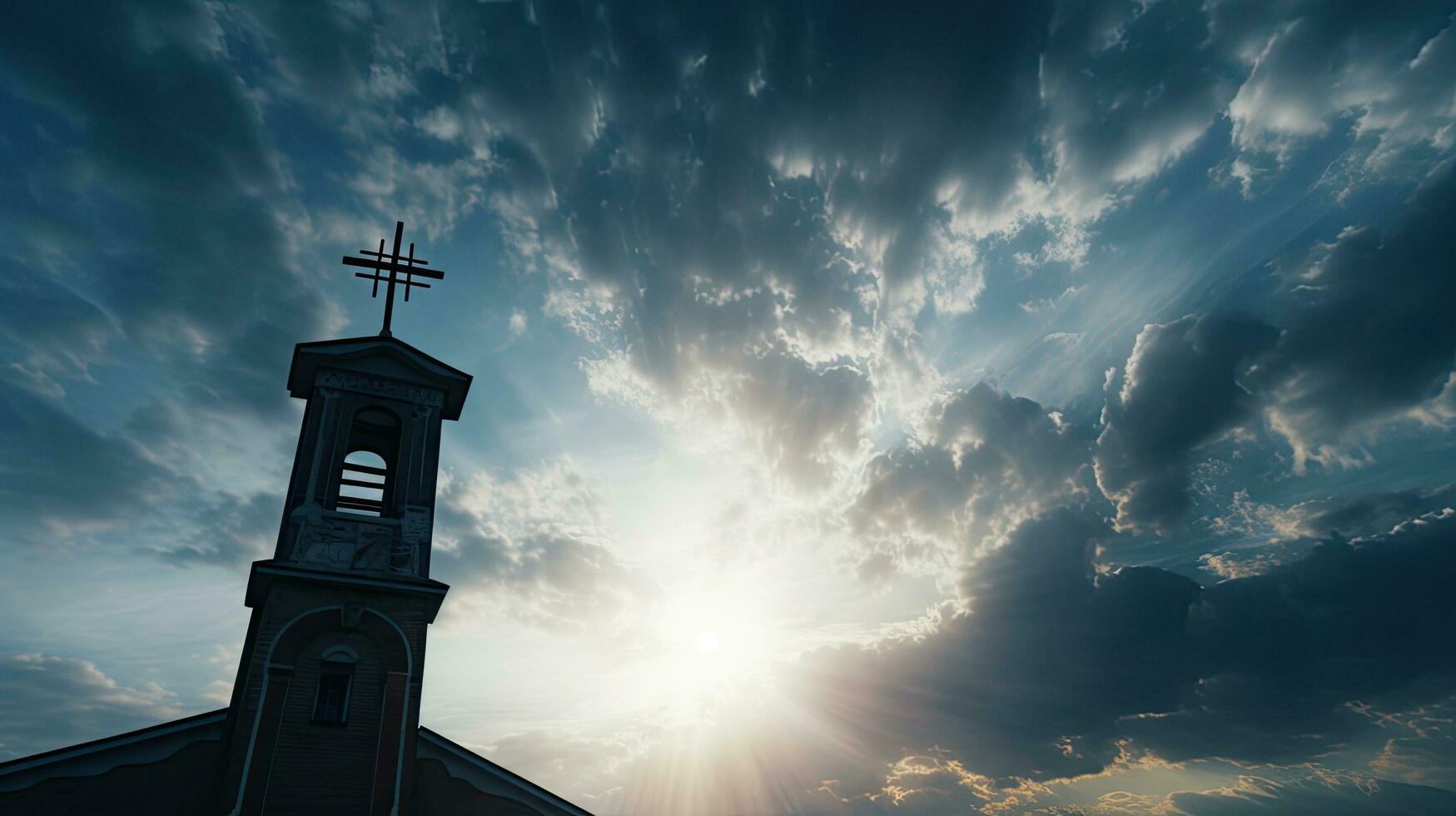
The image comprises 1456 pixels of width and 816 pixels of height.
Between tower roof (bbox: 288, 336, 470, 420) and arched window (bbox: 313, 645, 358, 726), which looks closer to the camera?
arched window (bbox: 313, 645, 358, 726)

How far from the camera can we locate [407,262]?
2156 cm

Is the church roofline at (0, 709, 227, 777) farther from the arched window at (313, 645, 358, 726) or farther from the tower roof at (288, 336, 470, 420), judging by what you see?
the tower roof at (288, 336, 470, 420)

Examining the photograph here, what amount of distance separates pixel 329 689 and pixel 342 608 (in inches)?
66.9

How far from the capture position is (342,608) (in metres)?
15.8

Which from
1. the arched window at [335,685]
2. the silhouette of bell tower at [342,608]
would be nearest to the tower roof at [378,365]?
the silhouette of bell tower at [342,608]

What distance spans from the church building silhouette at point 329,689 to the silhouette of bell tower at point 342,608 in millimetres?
30

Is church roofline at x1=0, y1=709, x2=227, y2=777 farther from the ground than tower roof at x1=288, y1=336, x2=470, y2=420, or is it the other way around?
tower roof at x1=288, y1=336, x2=470, y2=420

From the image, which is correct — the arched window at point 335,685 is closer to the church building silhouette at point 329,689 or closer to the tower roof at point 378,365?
the church building silhouette at point 329,689

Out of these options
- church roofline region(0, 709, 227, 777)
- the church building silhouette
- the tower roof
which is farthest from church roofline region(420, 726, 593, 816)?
the tower roof

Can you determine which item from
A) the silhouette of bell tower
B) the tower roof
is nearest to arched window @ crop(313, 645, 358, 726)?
the silhouette of bell tower

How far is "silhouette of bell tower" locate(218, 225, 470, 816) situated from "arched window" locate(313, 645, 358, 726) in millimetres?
25

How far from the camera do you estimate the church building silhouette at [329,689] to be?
1409 centimetres

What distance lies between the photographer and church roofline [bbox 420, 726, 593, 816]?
1673cm

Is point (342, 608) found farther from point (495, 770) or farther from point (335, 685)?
point (495, 770)
